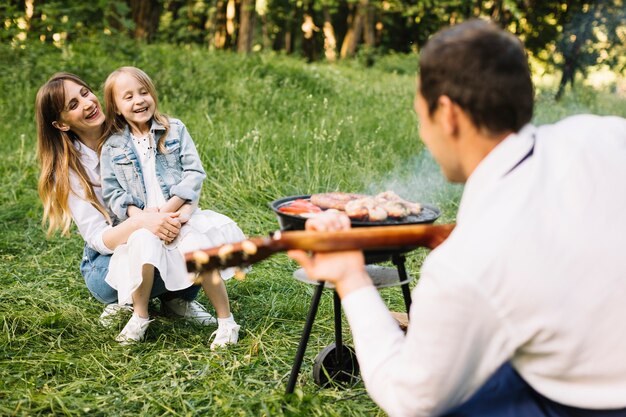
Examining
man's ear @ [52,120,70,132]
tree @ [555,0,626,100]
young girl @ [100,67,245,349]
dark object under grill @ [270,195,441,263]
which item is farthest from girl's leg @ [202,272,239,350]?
tree @ [555,0,626,100]

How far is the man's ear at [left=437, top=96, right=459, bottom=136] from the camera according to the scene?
163 cm

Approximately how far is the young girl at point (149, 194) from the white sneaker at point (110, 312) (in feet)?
0.83

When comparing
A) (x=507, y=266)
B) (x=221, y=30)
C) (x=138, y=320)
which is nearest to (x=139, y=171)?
(x=138, y=320)

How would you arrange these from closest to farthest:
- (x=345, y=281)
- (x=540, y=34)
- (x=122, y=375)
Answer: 1. (x=345, y=281)
2. (x=122, y=375)
3. (x=540, y=34)

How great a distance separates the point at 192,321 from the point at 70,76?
1.53m

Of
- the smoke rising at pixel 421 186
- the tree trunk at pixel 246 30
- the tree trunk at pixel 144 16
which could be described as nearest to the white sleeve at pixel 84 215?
the smoke rising at pixel 421 186

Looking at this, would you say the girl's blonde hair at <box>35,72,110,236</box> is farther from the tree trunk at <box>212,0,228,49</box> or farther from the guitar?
the tree trunk at <box>212,0,228,49</box>

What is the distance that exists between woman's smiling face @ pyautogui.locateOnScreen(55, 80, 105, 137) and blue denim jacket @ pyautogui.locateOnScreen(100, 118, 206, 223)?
15cm

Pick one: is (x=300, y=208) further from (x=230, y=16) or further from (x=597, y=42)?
(x=230, y=16)

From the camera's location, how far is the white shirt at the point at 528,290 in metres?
1.46

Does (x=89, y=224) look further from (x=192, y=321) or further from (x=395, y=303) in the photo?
(x=395, y=303)

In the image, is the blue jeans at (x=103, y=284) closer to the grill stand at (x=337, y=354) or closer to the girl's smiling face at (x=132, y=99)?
the girl's smiling face at (x=132, y=99)

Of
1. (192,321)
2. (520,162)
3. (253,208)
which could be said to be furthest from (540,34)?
(520,162)

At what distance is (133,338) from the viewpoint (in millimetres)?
3518
